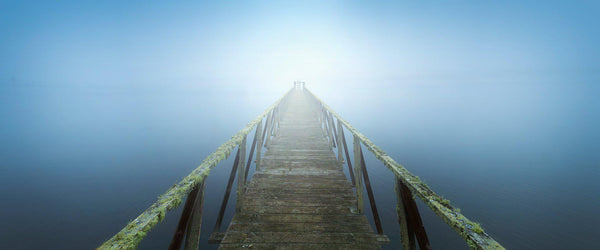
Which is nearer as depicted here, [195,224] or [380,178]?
[195,224]

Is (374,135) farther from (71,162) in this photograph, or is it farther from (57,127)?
(57,127)

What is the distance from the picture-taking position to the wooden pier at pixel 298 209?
1.52 metres

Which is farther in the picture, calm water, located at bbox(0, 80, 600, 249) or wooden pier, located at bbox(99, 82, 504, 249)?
calm water, located at bbox(0, 80, 600, 249)

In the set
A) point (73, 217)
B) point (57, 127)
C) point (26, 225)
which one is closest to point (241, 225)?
point (73, 217)

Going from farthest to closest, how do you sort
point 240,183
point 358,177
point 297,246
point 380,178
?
point 380,178, point 358,177, point 240,183, point 297,246

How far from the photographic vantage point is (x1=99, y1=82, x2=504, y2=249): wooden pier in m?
1.52

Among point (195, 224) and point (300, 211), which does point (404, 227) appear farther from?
point (195, 224)

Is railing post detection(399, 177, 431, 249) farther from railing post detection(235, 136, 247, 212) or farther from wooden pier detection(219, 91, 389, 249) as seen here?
railing post detection(235, 136, 247, 212)

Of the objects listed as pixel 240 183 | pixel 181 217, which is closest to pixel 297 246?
pixel 240 183

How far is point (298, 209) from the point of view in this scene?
3555 millimetres

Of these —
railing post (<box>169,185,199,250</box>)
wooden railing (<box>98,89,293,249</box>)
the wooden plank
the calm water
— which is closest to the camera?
wooden railing (<box>98,89,293,249</box>)

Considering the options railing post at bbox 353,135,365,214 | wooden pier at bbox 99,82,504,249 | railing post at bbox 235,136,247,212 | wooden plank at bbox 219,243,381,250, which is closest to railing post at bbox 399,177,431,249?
wooden pier at bbox 99,82,504,249

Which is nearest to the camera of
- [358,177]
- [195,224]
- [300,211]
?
[195,224]

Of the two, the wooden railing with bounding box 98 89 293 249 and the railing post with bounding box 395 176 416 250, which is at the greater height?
the wooden railing with bounding box 98 89 293 249
